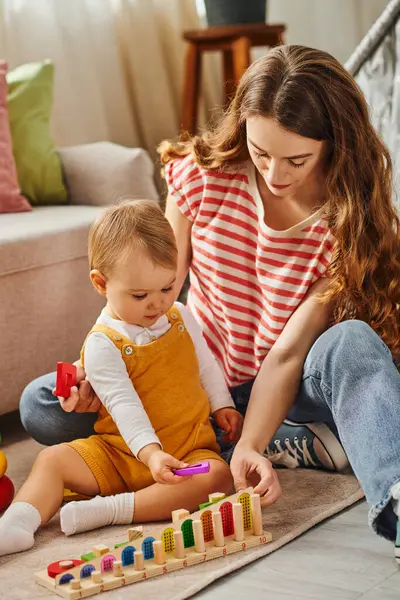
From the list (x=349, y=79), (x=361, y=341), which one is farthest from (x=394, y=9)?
(x=361, y=341)

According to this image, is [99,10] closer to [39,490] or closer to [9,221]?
[9,221]

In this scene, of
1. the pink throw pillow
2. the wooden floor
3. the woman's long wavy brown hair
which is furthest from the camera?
the pink throw pillow

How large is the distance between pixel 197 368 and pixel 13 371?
563mm

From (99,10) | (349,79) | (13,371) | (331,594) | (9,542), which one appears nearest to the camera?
(331,594)

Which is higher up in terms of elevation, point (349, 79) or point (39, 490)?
point (349, 79)

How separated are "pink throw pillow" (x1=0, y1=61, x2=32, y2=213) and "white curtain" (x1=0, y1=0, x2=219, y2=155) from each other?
2.01ft

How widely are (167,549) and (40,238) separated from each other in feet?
3.00

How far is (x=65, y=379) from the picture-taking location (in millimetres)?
1687

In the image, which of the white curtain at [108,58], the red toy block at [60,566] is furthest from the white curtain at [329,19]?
the red toy block at [60,566]

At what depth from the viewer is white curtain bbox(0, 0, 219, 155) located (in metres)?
3.09

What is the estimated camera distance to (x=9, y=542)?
154 centimetres

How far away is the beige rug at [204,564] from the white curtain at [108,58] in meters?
1.57

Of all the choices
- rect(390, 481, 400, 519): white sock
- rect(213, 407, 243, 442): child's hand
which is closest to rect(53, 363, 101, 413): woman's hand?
rect(213, 407, 243, 442): child's hand

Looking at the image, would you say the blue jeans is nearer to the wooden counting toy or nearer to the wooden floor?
the wooden floor
